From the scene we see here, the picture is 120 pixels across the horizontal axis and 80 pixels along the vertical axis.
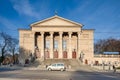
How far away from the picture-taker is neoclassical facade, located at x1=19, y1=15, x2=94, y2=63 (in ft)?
264

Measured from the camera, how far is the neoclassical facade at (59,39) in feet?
264

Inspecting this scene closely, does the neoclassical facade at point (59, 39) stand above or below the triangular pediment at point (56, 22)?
below

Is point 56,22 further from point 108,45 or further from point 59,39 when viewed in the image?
point 108,45

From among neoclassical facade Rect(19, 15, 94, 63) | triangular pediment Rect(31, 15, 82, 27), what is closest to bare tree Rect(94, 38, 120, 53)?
neoclassical facade Rect(19, 15, 94, 63)

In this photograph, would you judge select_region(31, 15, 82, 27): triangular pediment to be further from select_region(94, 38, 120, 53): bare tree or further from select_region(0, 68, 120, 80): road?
select_region(0, 68, 120, 80): road

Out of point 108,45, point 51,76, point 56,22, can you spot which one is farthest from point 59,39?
point 51,76

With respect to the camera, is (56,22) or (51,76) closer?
(51,76)

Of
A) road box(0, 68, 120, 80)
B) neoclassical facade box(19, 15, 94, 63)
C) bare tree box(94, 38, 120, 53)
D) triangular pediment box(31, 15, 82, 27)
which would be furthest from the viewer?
bare tree box(94, 38, 120, 53)

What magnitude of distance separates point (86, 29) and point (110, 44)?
112 feet

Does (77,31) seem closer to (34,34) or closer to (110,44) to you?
(34,34)

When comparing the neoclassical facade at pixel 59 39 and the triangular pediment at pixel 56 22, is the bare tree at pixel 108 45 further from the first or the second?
the triangular pediment at pixel 56 22

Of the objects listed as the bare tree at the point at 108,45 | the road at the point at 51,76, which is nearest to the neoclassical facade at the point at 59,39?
the bare tree at the point at 108,45

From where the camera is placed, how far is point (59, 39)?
8206cm

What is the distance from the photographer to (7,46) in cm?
9694
